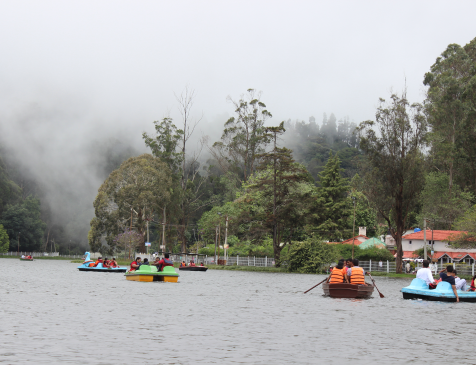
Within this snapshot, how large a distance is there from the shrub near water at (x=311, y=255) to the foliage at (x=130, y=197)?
26.6 m

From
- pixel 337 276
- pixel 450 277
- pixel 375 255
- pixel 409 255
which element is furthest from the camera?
pixel 409 255

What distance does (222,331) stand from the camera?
14.1 meters

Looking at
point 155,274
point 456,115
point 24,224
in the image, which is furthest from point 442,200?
point 24,224

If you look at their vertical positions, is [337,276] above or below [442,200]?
below

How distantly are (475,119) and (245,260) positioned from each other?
3238cm

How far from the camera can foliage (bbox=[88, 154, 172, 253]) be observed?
7806 centimetres

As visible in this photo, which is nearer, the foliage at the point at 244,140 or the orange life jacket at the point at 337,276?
the orange life jacket at the point at 337,276

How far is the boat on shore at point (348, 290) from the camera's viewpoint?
2522 cm

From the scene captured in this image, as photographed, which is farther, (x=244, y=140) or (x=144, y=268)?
(x=244, y=140)

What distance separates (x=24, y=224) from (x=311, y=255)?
83.7 metres

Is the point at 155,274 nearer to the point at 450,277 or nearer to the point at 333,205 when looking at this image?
the point at 450,277

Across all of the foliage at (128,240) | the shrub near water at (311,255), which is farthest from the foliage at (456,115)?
the foliage at (128,240)

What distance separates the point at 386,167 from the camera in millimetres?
57938

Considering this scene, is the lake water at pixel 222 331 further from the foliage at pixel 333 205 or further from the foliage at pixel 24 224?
the foliage at pixel 24 224
